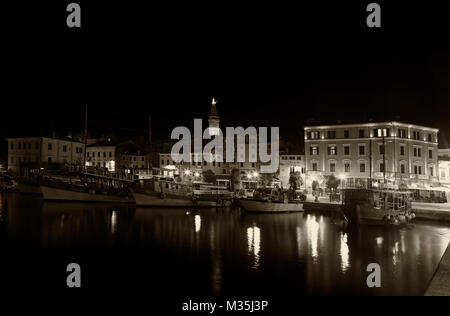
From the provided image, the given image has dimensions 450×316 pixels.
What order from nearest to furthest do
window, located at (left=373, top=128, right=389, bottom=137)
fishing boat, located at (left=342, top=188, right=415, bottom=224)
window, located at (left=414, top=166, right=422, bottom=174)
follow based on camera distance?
fishing boat, located at (left=342, top=188, right=415, bottom=224) < window, located at (left=373, top=128, right=389, bottom=137) < window, located at (left=414, top=166, right=422, bottom=174)

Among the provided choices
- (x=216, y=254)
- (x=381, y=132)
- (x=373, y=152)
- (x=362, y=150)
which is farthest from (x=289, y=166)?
(x=216, y=254)

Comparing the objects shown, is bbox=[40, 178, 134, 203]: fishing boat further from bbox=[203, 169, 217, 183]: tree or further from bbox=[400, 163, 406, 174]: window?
bbox=[400, 163, 406, 174]: window

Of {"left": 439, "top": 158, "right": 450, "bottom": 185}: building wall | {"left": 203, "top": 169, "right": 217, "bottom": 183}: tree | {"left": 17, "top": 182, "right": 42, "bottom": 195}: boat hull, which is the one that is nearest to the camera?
{"left": 439, "top": 158, "right": 450, "bottom": 185}: building wall

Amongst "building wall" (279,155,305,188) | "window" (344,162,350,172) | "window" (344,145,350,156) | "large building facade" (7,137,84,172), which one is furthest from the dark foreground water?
"large building facade" (7,137,84,172)

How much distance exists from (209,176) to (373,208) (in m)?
42.6

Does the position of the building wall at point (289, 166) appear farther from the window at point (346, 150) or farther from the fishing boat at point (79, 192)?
the fishing boat at point (79, 192)

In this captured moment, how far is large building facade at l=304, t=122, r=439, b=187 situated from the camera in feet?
170

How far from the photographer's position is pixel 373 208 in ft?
103

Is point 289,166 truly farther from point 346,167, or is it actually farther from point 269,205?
point 269,205

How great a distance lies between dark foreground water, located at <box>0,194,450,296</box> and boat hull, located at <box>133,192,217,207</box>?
9880 millimetres

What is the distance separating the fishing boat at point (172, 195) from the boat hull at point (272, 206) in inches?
290

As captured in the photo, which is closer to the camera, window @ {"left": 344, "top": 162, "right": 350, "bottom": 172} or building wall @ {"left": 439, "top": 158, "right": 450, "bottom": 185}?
window @ {"left": 344, "top": 162, "right": 350, "bottom": 172}

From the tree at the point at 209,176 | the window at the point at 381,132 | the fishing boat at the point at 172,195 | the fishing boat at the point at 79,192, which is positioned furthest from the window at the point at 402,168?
the fishing boat at the point at 79,192
